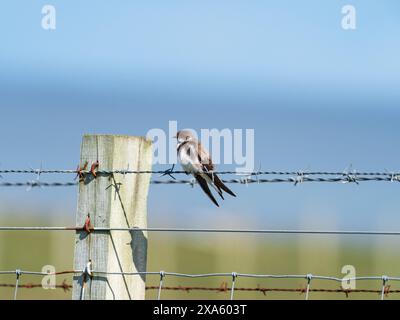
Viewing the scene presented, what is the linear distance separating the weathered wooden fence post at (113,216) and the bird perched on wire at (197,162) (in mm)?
1588

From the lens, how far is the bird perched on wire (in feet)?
19.8

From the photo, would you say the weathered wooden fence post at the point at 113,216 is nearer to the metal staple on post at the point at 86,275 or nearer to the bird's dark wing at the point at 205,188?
the metal staple on post at the point at 86,275

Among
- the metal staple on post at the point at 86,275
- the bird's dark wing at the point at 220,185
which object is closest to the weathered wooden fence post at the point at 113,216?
the metal staple on post at the point at 86,275

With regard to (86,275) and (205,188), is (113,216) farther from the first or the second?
(205,188)

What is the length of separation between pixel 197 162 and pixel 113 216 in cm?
231

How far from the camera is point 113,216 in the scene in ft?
13.9

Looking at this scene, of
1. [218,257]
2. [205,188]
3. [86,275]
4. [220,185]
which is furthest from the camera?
[218,257]

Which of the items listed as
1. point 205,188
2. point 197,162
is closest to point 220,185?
point 205,188

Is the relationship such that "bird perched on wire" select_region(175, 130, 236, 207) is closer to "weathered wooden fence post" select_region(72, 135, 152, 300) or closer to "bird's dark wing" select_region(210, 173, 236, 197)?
"bird's dark wing" select_region(210, 173, 236, 197)

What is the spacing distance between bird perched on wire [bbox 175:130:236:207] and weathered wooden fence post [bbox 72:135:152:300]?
1588mm

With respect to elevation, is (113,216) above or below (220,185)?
below

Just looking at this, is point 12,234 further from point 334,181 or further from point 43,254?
point 334,181

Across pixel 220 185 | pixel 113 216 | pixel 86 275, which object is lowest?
pixel 86 275
